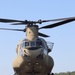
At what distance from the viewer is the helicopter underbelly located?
22.8 meters

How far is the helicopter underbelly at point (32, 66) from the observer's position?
22.8 meters

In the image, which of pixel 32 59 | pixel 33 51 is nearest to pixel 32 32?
pixel 33 51

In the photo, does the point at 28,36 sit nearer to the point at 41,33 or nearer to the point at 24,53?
the point at 24,53

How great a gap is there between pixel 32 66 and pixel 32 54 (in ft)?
3.46

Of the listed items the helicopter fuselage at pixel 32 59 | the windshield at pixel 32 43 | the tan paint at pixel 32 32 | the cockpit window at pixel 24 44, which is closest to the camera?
the helicopter fuselage at pixel 32 59

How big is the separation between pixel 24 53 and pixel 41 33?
6.17 m

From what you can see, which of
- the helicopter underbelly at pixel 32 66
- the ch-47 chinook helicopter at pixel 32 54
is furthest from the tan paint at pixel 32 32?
the helicopter underbelly at pixel 32 66

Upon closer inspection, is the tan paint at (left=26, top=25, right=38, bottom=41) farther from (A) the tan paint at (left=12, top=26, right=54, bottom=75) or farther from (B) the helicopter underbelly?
(B) the helicopter underbelly

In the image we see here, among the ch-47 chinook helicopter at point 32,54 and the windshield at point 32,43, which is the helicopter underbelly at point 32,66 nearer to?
the ch-47 chinook helicopter at point 32,54

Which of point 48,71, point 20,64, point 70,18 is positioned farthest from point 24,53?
point 70,18

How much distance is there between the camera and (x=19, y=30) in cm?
2761

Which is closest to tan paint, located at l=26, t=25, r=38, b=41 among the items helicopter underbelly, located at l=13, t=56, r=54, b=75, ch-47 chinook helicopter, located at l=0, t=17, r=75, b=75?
ch-47 chinook helicopter, located at l=0, t=17, r=75, b=75

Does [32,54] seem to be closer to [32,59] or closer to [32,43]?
[32,59]

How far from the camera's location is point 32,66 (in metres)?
22.9
